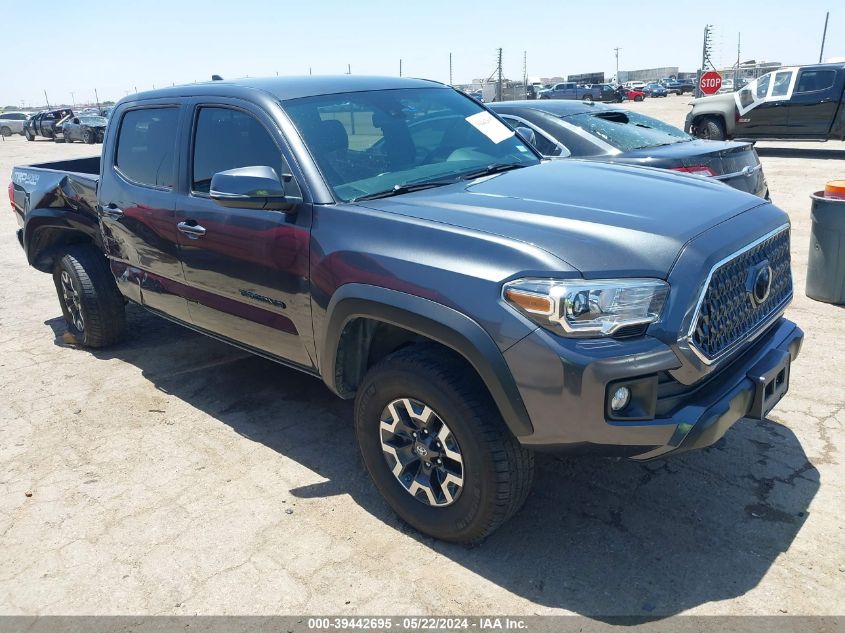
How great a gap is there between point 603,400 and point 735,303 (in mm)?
786

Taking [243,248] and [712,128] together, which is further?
[712,128]

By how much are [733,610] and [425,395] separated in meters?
1.38

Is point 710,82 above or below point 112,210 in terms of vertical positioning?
above

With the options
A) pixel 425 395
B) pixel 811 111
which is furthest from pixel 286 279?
pixel 811 111

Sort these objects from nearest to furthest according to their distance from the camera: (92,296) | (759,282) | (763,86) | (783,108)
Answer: (759,282) < (92,296) < (783,108) < (763,86)

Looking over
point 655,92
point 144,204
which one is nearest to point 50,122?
point 144,204

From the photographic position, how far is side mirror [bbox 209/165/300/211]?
3.21m

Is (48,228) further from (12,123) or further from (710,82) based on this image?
(12,123)

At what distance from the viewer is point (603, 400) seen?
8.04 feet

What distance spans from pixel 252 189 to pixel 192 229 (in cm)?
92

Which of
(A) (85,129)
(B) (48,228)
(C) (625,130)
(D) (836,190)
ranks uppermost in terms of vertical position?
(C) (625,130)

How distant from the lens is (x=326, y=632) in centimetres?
264

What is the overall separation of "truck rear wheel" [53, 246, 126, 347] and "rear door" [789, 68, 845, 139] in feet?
49.9

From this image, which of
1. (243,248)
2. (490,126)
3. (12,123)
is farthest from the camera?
(12,123)
